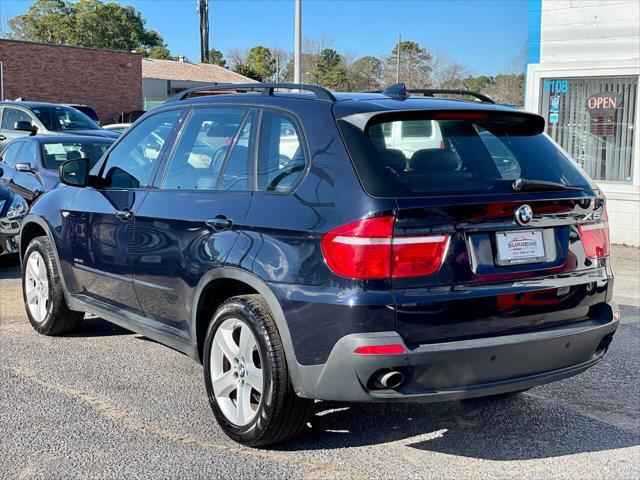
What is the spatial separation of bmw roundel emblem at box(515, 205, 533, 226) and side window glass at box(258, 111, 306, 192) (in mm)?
1051

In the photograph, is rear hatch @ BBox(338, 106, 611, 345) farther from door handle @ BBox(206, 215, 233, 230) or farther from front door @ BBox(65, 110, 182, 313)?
front door @ BBox(65, 110, 182, 313)

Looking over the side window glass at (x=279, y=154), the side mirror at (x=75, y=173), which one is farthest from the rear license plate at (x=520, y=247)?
the side mirror at (x=75, y=173)

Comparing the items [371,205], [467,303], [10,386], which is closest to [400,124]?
[371,205]

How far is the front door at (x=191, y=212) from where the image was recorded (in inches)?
163

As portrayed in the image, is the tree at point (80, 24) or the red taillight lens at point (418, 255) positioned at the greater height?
the tree at point (80, 24)

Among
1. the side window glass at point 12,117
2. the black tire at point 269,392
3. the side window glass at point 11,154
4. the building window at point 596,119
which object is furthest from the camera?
the side window glass at point 12,117

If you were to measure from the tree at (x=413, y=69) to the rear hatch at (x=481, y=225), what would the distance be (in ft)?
132

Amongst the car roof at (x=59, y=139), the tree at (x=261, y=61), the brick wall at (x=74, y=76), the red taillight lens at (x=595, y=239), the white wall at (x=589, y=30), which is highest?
the tree at (x=261, y=61)

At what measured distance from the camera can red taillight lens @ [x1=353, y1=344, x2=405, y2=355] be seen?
3.40 m

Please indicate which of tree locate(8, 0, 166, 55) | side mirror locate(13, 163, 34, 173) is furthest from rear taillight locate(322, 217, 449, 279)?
tree locate(8, 0, 166, 55)

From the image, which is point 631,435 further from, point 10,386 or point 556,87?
point 556,87

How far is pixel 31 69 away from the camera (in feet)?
125

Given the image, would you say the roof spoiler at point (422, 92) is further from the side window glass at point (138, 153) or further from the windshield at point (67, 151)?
the windshield at point (67, 151)

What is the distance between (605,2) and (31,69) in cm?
3252
